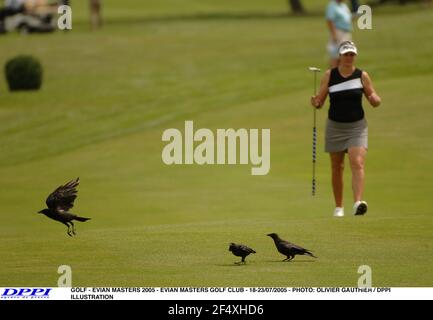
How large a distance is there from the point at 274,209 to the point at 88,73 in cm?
2130

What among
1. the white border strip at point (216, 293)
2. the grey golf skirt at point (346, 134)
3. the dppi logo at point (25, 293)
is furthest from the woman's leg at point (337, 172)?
the dppi logo at point (25, 293)

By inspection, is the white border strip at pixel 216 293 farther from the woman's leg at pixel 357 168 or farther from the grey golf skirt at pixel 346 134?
the grey golf skirt at pixel 346 134

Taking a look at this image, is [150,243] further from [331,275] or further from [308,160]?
[308,160]

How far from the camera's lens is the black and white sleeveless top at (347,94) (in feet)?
56.5

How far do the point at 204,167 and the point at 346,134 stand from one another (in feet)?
24.3

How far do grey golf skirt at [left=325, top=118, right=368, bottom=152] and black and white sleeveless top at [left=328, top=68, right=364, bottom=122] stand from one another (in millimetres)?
92

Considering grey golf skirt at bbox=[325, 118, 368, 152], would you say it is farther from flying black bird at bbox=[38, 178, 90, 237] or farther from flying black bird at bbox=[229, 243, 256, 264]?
flying black bird at bbox=[38, 178, 90, 237]

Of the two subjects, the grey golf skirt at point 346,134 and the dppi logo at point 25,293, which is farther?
the grey golf skirt at point 346,134

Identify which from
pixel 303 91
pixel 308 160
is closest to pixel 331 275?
pixel 308 160

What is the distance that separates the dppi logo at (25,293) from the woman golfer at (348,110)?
531 cm

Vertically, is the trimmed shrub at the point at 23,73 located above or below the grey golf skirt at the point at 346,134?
above

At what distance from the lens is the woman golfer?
1717cm

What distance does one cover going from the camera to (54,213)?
595 inches
